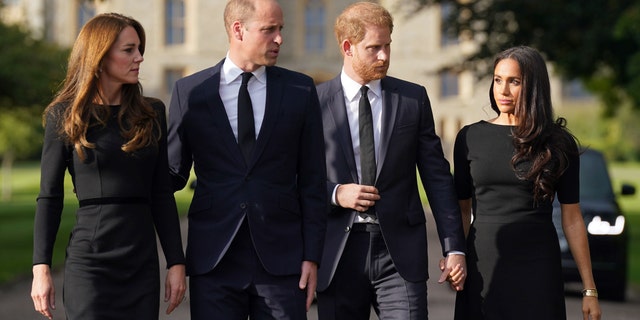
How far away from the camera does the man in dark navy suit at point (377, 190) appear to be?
6.37 m

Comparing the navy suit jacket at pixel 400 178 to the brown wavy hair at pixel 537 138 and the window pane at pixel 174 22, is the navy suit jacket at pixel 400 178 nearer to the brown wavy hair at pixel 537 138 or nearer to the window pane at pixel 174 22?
the brown wavy hair at pixel 537 138

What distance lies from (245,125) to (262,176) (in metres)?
0.25

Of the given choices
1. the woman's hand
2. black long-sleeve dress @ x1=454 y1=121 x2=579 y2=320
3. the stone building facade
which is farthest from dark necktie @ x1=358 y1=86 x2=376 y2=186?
the stone building facade

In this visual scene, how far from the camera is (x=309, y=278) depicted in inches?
234

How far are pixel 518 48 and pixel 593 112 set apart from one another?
80.7 m

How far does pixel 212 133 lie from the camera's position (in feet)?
19.6

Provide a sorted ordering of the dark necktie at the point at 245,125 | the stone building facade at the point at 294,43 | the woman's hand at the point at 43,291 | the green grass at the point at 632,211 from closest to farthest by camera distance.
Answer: the woman's hand at the point at 43,291 < the dark necktie at the point at 245,125 < the green grass at the point at 632,211 < the stone building facade at the point at 294,43

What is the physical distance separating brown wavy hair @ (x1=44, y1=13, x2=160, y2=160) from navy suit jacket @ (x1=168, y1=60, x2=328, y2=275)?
384mm

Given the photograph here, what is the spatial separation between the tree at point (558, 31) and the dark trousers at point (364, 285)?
57.4ft

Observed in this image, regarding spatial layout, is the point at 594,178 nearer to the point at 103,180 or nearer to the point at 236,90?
the point at 236,90

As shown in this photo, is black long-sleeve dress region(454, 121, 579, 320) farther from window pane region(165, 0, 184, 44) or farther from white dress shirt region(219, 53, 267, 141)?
window pane region(165, 0, 184, 44)

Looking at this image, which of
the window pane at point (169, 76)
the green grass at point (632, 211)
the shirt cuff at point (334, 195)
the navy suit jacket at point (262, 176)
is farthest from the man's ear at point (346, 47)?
the window pane at point (169, 76)

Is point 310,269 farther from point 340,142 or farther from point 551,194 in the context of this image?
point 551,194

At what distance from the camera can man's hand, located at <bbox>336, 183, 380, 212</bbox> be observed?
250 inches
